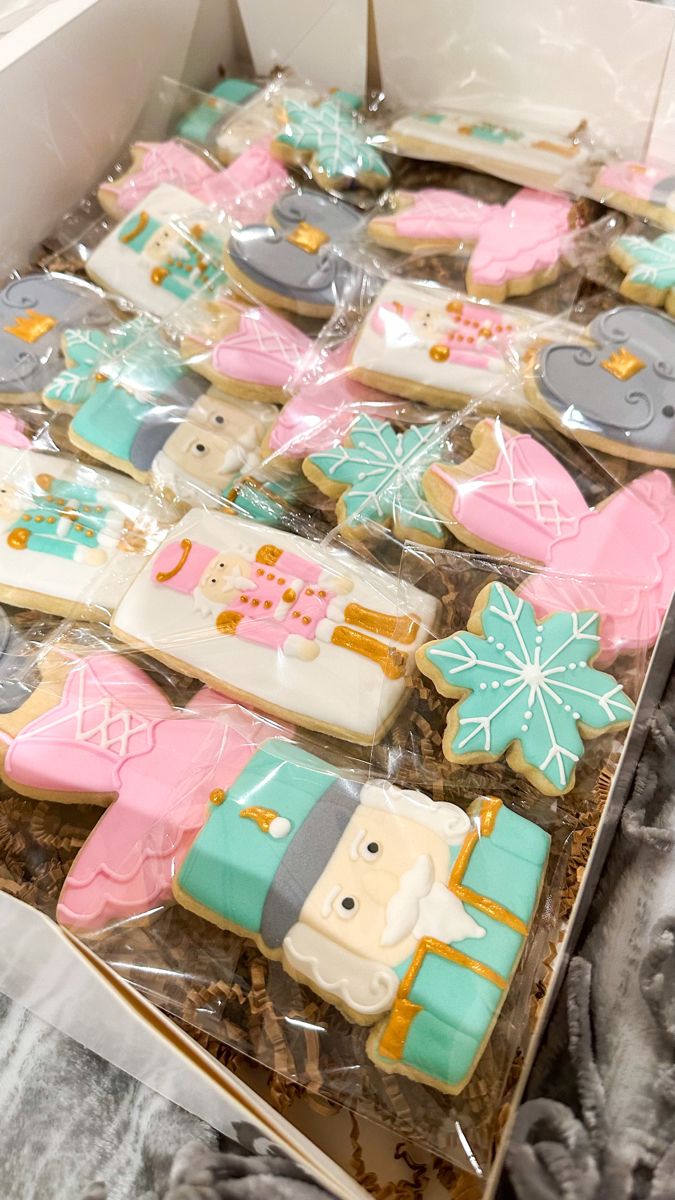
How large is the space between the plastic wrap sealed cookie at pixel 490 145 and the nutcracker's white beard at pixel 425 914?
99 cm

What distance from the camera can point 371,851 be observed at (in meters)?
0.73

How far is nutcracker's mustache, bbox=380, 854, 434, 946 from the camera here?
2.29 ft

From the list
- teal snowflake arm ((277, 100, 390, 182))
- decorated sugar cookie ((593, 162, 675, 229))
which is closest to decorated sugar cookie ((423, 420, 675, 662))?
decorated sugar cookie ((593, 162, 675, 229))

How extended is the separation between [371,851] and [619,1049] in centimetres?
28

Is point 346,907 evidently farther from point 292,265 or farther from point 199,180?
point 199,180

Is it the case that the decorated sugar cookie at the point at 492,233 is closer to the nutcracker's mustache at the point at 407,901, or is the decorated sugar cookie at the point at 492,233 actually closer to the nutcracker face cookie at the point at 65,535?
the nutcracker face cookie at the point at 65,535

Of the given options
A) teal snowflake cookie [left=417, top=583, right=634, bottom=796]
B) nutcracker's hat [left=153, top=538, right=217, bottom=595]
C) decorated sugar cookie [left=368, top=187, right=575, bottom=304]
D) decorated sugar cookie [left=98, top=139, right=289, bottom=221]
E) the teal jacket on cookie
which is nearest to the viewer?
the teal jacket on cookie

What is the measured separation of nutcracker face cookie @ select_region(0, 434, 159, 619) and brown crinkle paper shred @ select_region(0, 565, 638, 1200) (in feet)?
0.67

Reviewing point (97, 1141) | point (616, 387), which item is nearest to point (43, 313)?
point (616, 387)

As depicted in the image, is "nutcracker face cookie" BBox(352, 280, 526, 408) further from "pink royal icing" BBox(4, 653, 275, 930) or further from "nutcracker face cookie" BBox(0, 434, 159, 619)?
"pink royal icing" BBox(4, 653, 275, 930)

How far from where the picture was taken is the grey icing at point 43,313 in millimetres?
1132

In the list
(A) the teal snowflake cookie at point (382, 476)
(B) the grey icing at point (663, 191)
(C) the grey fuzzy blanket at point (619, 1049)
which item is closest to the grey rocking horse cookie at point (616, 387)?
(A) the teal snowflake cookie at point (382, 476)

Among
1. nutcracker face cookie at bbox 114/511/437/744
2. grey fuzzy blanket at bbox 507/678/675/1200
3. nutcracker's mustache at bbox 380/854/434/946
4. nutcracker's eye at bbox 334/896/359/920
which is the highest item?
nutcracker face cookie at bbox 114/511/437/744

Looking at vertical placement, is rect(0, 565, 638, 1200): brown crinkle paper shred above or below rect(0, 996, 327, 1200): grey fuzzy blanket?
above
